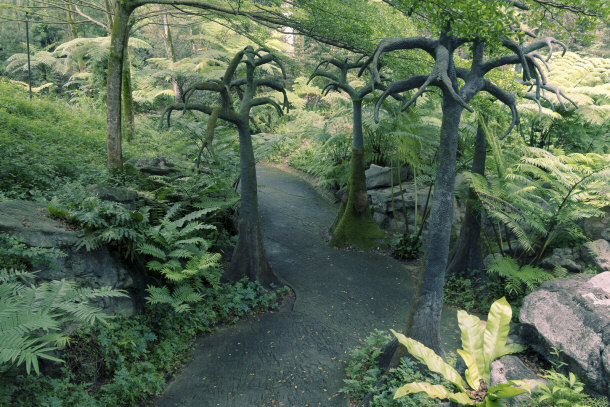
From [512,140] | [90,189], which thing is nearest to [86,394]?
[90,189]

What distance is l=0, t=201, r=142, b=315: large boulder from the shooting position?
421 cm

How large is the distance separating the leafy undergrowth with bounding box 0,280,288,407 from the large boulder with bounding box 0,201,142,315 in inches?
13.3

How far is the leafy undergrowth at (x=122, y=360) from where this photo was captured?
11.5 ft

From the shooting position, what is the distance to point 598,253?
5809 millimetres

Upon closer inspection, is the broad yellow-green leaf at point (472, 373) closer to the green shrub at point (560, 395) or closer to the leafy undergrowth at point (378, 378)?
the green shrub at point (560, 395)

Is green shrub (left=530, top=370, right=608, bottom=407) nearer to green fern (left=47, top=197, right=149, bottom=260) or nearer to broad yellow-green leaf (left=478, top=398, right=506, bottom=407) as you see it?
broad yellow-green leaf (left=478, top=398, right=506, bottom=407)

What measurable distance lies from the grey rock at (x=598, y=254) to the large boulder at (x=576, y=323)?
3.27 ft

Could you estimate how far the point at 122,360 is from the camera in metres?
4.27

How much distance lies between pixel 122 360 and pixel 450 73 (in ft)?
15.2

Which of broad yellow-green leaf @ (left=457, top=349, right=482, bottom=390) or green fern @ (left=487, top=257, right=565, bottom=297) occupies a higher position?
broad yellow-green leaf @ (left=457, top=349, right=482, bottom=390)

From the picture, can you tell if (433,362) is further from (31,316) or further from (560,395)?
(31,316)

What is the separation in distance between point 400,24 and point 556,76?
4021mm

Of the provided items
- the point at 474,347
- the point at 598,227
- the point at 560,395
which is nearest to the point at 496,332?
the point at 474,347

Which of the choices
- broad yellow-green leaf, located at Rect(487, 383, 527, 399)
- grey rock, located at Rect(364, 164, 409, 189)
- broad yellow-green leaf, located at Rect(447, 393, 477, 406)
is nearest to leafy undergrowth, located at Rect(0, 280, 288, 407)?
broad yellow-green leaf, located at Rect(447, 393, 477, 406)
